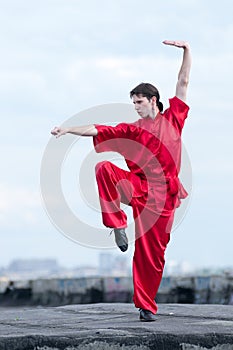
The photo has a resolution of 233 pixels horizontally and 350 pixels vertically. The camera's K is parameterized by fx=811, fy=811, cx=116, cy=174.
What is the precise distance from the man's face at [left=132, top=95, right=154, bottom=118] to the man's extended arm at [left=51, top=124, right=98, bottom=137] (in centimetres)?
48

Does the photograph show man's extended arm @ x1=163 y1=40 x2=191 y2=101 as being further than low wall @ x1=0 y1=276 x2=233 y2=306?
No

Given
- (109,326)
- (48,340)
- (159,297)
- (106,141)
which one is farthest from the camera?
(159,297)

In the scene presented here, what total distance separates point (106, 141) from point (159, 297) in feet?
22.8

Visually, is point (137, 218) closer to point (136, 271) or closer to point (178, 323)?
point (136, 271)

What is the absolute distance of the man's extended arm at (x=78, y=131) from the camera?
631 cm

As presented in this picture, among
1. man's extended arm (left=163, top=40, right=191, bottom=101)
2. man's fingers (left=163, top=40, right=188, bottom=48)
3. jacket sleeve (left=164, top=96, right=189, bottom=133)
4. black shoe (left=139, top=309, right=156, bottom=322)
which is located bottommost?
black shoe (left=139, top=309, right=156, bottom=322)

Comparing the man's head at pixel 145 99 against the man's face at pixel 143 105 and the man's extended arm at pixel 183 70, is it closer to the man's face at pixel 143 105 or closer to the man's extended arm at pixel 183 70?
the man's face at pixel 143 105

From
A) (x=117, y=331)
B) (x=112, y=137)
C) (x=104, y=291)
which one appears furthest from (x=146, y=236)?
(x=104, y=291)

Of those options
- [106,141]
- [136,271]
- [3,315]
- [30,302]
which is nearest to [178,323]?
[136,271]

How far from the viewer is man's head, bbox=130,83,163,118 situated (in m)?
6.82

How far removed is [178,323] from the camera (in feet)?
21.5

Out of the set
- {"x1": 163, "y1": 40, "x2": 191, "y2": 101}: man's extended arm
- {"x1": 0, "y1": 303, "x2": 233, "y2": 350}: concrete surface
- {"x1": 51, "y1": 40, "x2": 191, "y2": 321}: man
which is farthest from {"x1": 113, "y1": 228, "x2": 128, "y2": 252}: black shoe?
{"x1": 163, "y1": 40, "x2": 191, "y2": 101}: man's extended arm

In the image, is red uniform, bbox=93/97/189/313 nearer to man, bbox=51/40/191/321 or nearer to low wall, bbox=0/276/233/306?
man, bbox=51/40/191/321

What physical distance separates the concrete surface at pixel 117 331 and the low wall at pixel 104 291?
16.0 ft
